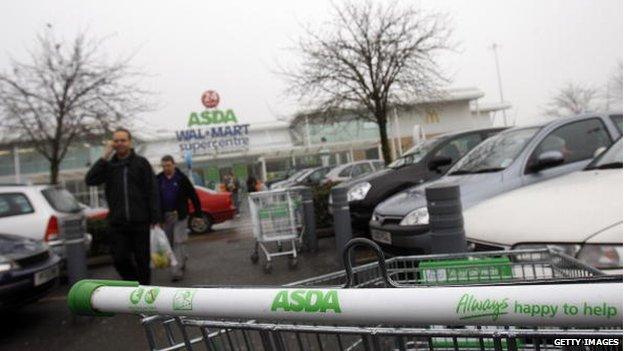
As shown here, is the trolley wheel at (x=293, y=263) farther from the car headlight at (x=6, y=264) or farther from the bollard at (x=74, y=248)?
the car headlight at (x=6, y=264)

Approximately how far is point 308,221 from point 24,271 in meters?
3.99

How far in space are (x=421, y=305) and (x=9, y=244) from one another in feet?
18.5

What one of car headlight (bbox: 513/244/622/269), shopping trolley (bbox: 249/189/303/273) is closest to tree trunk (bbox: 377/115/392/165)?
shopping trolley (bbox: 249/189/303/273)

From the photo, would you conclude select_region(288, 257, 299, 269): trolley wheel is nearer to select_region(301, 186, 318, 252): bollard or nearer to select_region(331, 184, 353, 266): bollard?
select_region(331, 184, 353, 266): bollard

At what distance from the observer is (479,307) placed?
3.13 ft

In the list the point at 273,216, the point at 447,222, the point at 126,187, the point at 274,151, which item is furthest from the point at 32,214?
the point at 274,151

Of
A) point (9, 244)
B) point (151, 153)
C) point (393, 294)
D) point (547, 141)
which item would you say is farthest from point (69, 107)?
point (151, 153)

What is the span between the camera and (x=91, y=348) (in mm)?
4496

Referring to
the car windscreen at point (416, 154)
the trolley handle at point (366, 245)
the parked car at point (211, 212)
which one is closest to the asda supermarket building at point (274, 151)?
the parked car at point (211, 212)

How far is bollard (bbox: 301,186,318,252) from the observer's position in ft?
26.0

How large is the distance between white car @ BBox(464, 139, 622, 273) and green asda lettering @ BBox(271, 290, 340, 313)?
2.47 meters

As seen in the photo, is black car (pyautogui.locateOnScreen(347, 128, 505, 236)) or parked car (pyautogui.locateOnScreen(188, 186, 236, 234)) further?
parked car (pyautogui.locateOnScreen(188, 186, 236, 234))

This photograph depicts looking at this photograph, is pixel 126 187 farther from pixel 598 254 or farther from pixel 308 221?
pixel 598 254

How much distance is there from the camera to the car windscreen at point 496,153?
18.3 ft
